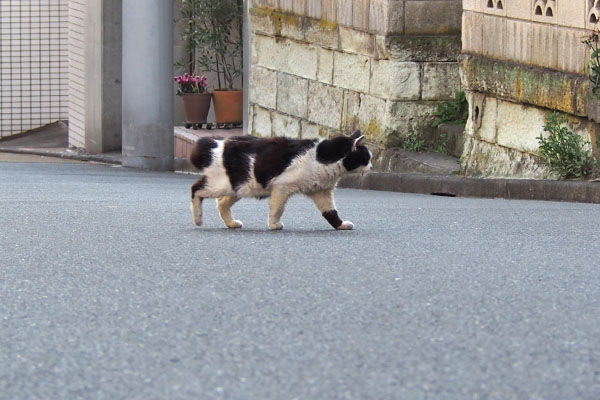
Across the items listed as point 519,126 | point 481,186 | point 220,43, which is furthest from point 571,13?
point 220,43

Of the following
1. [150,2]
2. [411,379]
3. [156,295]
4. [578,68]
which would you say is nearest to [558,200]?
[578,68]

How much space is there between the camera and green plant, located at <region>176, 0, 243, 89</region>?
62.2 ft

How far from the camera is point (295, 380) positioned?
12.0 ft

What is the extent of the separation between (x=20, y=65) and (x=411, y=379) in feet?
62.5

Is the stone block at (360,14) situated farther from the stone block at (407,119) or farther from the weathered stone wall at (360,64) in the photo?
the stone block at (407,119)

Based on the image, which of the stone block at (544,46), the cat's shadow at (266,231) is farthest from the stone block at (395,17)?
the cat's shadow at (266,231)

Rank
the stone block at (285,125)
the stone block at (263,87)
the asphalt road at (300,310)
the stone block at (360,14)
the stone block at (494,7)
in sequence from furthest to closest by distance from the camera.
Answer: the stone block at (263,87) < the stone block at (285,125) < the stone block at (360,14) < the stone block at (494,7) < the asphalt road at (300,310)

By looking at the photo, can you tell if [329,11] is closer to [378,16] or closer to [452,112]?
[378,16]

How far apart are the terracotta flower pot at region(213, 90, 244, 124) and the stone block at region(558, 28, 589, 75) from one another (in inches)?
364

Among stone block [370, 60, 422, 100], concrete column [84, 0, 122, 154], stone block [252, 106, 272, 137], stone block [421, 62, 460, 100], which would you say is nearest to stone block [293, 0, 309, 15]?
stone block [252, 106, 272, 137]

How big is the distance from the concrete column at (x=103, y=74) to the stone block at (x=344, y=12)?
6.99m

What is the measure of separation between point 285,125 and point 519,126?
5193mm

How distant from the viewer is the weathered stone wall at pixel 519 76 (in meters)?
9.73

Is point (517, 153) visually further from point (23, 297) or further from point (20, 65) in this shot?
point (20, 65)
